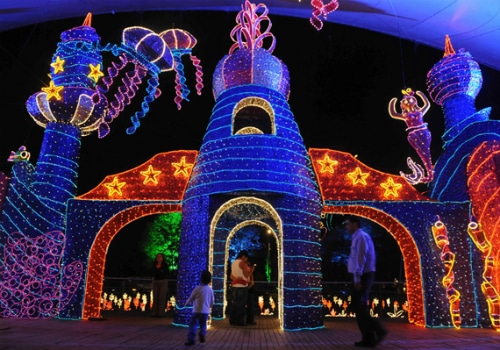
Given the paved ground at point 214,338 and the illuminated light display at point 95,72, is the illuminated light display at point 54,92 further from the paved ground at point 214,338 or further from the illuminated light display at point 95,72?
the paved ground at point 214,338

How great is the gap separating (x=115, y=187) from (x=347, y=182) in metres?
6.24

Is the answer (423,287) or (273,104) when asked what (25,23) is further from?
(423,287)

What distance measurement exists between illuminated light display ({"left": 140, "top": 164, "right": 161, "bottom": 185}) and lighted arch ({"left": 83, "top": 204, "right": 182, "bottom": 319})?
0.66 meters

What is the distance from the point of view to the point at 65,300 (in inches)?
380

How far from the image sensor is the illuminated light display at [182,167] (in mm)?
10469

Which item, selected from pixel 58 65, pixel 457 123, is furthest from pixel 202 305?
pixel 457 123

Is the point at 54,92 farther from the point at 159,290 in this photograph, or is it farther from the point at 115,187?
the point at 159,290

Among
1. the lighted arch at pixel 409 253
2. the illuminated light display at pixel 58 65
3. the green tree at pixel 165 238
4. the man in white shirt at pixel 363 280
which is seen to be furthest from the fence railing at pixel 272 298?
the green tree at pixel 165 238

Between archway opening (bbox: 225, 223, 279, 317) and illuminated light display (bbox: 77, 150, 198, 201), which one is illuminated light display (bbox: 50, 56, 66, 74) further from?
archway opening (bbox: 225, 223, 279, 317)

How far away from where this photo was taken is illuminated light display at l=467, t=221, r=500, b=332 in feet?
29.1

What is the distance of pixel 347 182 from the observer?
1034 cm

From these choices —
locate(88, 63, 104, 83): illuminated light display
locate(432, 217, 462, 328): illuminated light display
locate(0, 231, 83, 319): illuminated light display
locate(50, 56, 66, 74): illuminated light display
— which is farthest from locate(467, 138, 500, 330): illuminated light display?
locate(50, 56, 66, 74): illuminated light display

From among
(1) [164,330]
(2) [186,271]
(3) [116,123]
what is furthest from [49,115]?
(3) [116,123]

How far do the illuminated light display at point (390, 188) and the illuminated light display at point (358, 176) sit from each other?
47cm
